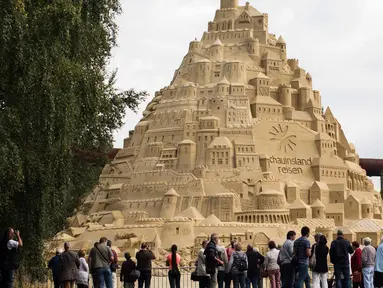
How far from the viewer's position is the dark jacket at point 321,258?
85.8ft

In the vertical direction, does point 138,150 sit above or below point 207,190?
above

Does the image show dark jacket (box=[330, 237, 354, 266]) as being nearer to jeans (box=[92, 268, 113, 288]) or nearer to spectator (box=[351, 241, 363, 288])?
spectator (box=[351, 241, 363, 288])

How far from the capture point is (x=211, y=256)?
26750 millimetres

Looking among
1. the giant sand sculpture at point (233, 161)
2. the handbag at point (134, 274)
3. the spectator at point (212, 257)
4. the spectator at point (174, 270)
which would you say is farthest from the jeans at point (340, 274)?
the giant sand sculpture at point (233, 161)

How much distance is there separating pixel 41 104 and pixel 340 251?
31.0 ft

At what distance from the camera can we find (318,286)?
2627cm

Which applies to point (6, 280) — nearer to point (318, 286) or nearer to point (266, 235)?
point (318, 286)

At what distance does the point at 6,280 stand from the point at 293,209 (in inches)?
2424

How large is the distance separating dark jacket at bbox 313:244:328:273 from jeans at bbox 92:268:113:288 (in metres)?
6.02

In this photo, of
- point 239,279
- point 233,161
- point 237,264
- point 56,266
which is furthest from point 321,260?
point 233,161

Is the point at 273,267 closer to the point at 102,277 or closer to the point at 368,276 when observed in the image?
the point at 368,276

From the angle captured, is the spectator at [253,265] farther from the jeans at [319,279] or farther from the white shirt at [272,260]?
the jeans at [319,279]

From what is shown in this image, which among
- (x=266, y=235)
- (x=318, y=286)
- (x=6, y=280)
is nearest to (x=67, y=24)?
(x=6, y=280)

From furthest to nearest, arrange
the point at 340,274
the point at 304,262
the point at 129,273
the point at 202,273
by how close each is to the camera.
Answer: the point at 129,273 → the point at 202,273 → the point at 340,274 → the point at 304,262
